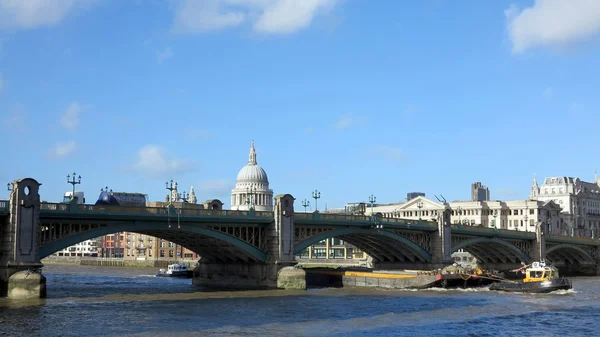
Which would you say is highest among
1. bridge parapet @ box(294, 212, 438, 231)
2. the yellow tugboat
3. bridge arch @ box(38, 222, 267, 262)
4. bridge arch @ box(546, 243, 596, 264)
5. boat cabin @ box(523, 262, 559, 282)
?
bridge parapet @ box(294, 212, 438, 231)

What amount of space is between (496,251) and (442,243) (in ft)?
86.1

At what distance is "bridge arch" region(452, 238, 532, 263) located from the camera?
411ft

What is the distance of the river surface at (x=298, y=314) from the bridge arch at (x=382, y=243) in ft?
39.5

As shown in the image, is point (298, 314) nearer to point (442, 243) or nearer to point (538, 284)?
point (538, 284)

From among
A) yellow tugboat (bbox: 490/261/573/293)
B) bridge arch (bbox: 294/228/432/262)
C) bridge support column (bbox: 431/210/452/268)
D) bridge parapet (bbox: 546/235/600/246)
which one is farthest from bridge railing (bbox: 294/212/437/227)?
bridge parapet (bbox: 546/235/600/246)

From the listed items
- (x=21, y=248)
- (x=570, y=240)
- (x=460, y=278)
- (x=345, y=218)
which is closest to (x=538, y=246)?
(x=570, y=240)

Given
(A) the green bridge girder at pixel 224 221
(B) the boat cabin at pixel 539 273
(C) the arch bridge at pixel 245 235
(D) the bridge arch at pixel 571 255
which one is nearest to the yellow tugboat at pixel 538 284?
(B) the boat cabin at pixel 539 273

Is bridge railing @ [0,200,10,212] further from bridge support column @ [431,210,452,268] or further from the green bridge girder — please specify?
bridge support column @ [431,210,452,268]

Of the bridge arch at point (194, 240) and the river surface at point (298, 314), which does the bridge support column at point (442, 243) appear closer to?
the river surface at point (298, 314)

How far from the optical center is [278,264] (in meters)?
87.4

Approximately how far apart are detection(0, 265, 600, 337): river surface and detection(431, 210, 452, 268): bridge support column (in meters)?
24.1

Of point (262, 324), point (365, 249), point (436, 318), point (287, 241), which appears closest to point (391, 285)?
point (287, 241)

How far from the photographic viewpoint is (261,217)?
289ft

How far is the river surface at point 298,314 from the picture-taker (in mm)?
53188
